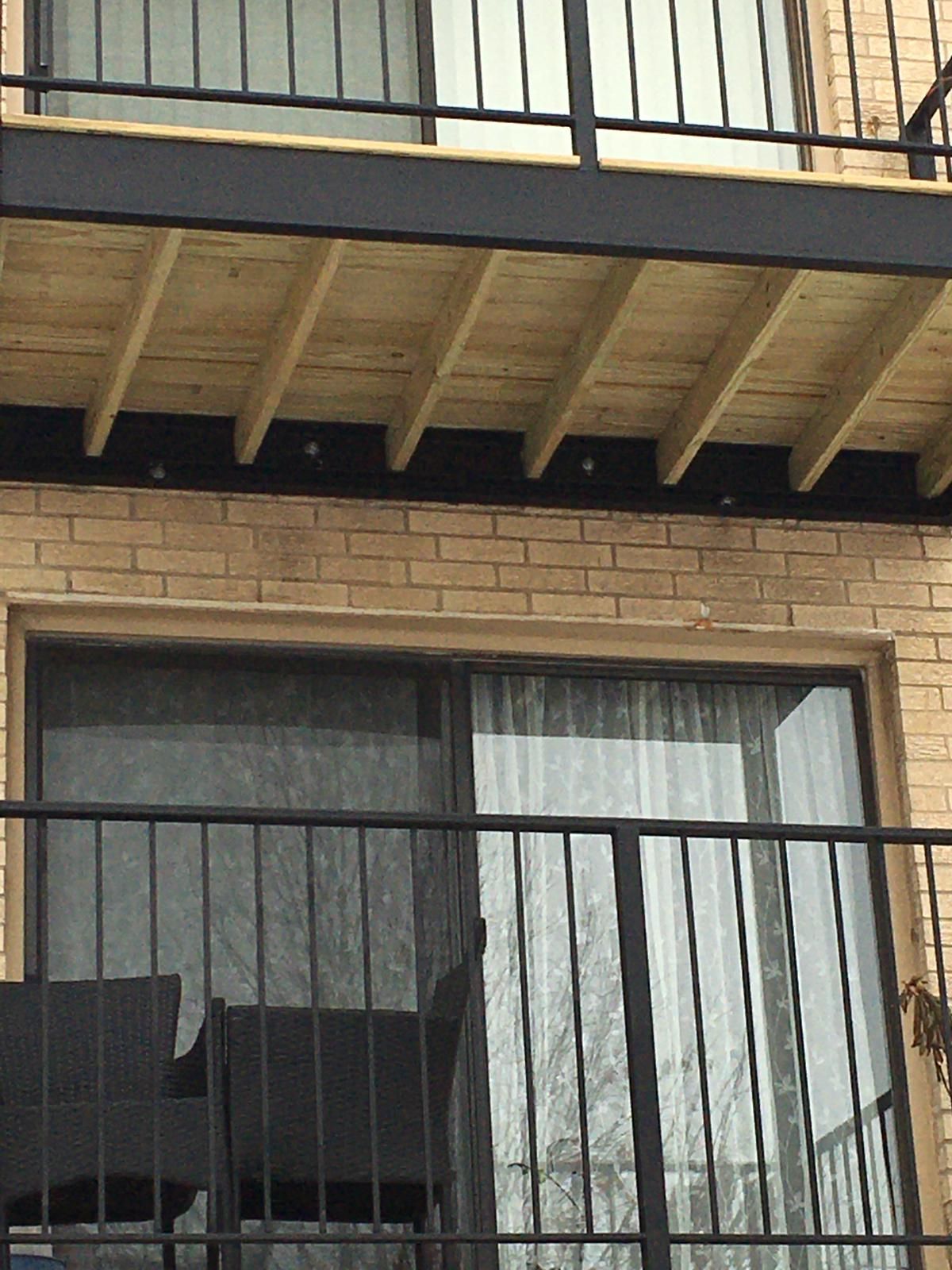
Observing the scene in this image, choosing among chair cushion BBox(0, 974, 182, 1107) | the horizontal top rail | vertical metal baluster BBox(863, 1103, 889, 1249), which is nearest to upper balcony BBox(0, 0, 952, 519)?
the horizontal top rail

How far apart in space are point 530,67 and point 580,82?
1.31 m

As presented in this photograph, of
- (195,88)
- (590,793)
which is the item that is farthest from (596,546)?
(195,88)

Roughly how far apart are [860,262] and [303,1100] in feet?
7.95

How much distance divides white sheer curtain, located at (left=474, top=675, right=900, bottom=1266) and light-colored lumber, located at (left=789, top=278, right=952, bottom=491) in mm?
677

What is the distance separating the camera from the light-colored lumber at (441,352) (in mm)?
6125

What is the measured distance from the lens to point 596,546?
707cm

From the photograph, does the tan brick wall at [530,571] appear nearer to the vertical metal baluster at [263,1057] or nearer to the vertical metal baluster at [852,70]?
the vertical metal baluster at [852,70]

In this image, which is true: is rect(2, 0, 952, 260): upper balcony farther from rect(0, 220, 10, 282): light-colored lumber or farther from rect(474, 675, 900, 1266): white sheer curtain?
rect(474, 675, 900, 1266): white sheer curtain

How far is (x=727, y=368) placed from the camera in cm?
659

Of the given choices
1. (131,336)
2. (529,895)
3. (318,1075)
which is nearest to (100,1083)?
(318,1075)

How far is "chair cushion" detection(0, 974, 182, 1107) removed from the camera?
564cm

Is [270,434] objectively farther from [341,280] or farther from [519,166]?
[519,166]

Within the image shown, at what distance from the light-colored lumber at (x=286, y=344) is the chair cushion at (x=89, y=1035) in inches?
64.6

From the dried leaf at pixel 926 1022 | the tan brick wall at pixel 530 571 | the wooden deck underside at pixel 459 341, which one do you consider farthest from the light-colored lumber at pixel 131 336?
the dried leaf at pixel 926 1022
